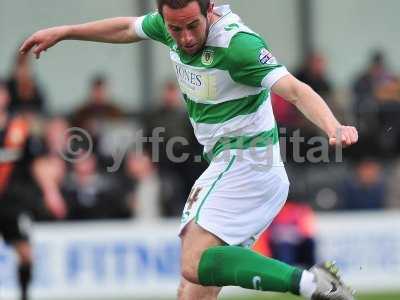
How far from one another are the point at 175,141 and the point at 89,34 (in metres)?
5.38

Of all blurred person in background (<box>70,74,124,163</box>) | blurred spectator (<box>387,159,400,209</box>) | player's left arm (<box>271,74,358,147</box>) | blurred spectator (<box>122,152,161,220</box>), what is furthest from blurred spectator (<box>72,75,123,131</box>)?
player's left arm (<box>271,74,358,147</box>)

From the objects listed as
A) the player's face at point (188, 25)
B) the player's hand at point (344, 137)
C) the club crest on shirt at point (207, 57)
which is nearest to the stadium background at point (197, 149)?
the club crest on shirt at point (207, 57)

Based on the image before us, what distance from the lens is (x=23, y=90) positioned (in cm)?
1260

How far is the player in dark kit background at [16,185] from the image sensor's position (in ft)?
35.2

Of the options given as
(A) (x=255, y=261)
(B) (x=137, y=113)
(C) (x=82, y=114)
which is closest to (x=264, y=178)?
(A) (x=255, y=261)

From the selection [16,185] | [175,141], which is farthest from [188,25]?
[175,141]

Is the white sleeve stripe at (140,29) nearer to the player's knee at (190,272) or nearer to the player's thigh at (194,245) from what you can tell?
the player's thigh at (194,245)

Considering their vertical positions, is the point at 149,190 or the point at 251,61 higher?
the point at 251,61

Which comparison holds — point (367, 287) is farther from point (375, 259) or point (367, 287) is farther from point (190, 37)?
point (190, 37)

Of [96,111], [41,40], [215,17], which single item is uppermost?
[215,17]

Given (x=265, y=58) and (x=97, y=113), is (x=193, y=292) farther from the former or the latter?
(x=97, y=113)

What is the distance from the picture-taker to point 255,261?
20.5 ft

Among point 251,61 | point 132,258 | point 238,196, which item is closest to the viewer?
point 251,61

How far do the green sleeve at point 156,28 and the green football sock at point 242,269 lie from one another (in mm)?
1300
